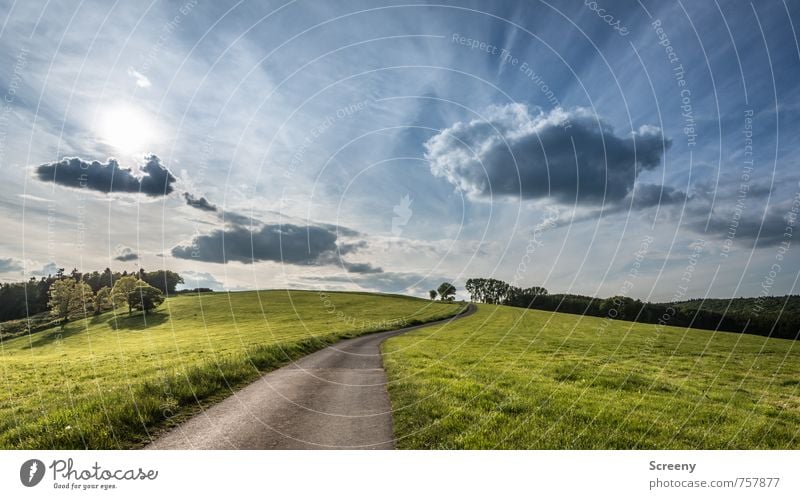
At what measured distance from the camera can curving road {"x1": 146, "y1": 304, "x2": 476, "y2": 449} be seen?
8258 millimetres

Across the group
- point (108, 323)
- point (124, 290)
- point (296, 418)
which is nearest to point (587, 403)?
point (296, 418)

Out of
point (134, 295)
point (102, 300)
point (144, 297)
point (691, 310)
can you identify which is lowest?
point (691, 310)

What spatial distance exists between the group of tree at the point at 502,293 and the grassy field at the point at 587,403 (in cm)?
5995

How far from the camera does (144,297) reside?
70875 millimetres

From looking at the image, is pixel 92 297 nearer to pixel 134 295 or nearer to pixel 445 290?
pixel 134 295

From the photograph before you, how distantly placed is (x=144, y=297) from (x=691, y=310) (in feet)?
291

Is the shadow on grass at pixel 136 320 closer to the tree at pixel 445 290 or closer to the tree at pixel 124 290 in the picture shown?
the tree at pixel 124 290

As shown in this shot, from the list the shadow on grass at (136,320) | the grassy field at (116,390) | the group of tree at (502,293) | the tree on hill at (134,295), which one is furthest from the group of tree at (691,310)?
the tree on hill at (134,295)

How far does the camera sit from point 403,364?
19000mm

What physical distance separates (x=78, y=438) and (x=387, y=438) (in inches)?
258

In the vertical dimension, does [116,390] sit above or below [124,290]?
below

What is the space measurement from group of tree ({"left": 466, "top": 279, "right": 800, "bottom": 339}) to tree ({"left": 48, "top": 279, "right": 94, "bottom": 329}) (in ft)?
225
